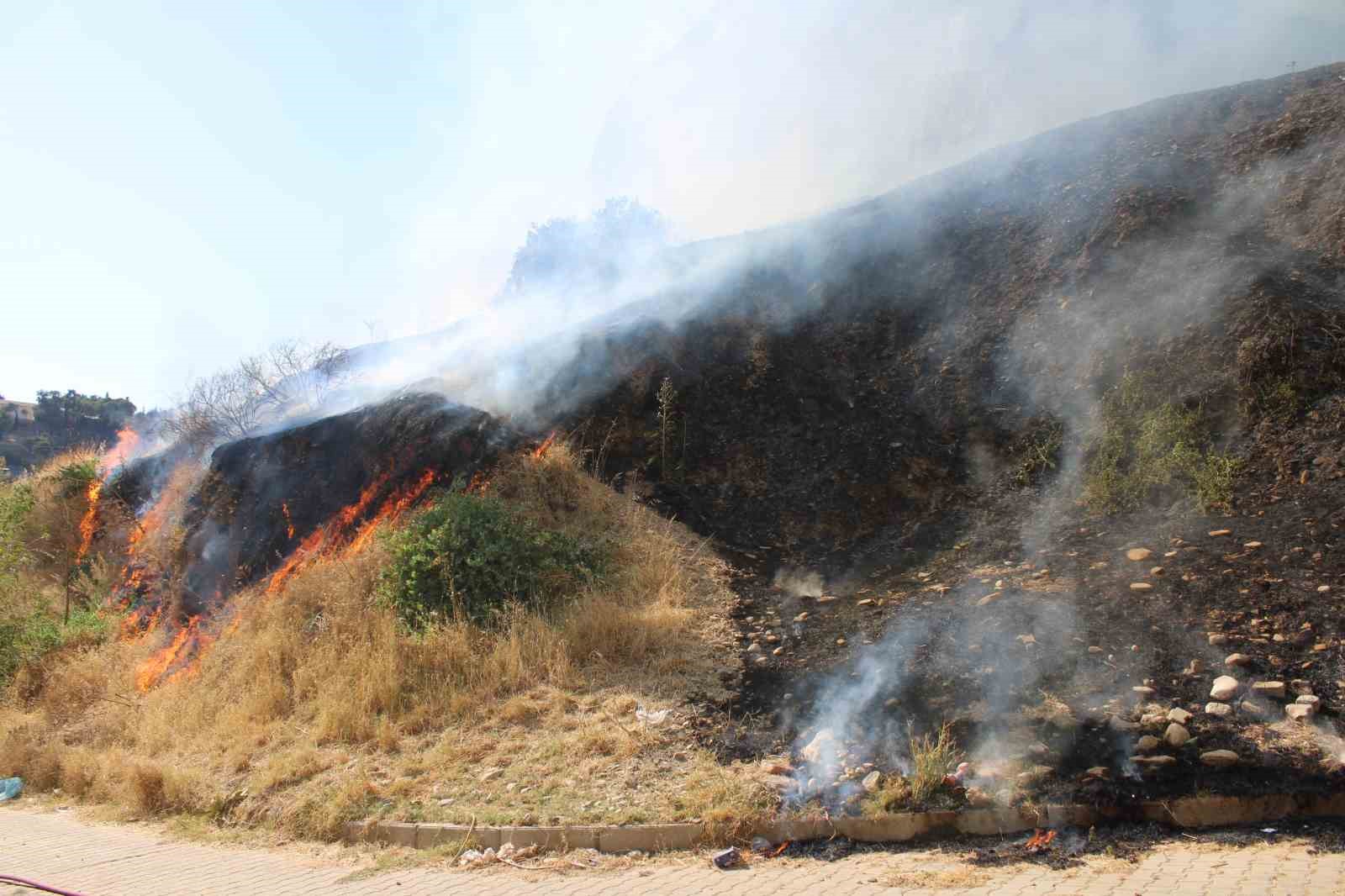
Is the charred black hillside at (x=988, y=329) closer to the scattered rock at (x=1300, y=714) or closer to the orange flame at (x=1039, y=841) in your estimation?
the scattered rock at (x=1300, y=714)

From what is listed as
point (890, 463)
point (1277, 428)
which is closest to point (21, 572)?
point (890, 463)

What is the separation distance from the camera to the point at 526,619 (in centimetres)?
730

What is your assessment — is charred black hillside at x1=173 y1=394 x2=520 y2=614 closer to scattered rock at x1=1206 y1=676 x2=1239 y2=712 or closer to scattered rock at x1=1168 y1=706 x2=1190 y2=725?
scattered rock at x1=1168 y1=706 x2=1190 y2=725

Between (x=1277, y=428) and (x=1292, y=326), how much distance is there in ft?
4.81

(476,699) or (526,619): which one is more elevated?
(526,619)

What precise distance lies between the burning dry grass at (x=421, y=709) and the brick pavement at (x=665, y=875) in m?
0.45

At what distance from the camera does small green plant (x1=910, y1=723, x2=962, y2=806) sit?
442 centimetres

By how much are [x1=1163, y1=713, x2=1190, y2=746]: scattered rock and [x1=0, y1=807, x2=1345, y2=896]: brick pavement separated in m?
0.66

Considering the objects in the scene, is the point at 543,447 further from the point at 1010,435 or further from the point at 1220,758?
the point at 1220,758

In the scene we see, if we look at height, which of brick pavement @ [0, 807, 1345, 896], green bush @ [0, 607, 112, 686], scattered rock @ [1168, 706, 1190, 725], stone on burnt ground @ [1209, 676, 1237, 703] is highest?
green bush @ [0, 607, 112, 686]

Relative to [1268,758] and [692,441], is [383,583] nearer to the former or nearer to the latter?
[692,441]

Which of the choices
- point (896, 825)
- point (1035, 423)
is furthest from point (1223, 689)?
point (1035, 423)

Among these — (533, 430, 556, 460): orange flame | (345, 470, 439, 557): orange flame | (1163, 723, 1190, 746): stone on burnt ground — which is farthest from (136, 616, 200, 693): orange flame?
(1163, 723, 1190, 746): stone on burnt ground

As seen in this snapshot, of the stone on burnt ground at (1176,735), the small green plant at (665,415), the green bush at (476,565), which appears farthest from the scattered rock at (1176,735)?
the small green plant at (665,415)
